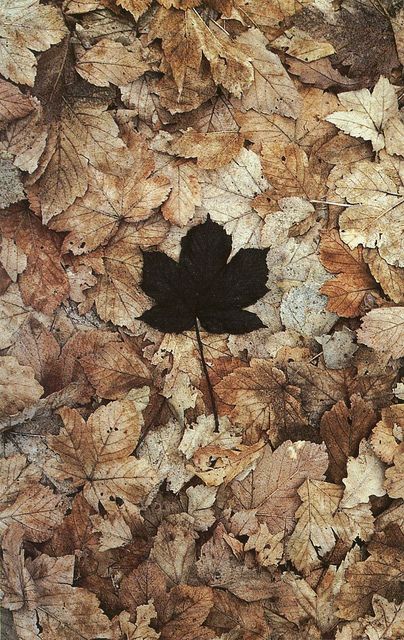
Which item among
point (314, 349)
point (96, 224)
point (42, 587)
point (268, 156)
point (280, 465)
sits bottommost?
point (42, 587)

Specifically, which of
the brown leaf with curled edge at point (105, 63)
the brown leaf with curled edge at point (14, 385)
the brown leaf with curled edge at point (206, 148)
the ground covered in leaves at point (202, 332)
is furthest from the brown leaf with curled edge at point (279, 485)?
the brown leaf with curled edge at point (105, 63)

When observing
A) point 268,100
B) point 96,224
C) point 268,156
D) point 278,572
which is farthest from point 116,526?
point 268,100

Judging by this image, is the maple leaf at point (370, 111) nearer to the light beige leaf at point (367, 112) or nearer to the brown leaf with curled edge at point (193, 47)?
the light beige leaf at point (367, 112)

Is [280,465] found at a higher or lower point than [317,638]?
higher

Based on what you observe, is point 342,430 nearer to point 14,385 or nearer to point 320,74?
point 14,385

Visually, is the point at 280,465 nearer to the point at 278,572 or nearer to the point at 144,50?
the point at 278,572

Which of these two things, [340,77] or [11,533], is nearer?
[11,533]
